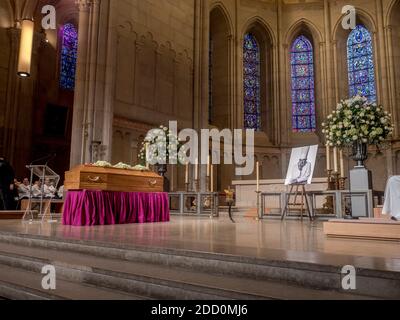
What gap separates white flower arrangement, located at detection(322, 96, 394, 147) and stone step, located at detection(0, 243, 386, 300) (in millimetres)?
5484

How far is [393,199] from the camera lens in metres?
4.69

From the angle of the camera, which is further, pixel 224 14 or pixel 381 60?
pixel 224 14

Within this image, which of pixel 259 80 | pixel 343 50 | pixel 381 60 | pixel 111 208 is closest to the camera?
pixel 111 208

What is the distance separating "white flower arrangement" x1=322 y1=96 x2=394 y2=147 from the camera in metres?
7.27

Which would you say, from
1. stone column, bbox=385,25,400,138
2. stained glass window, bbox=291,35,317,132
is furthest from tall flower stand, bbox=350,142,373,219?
stained glass window, bbox=291,35,317,132

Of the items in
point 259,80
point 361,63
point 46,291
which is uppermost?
point 361,63

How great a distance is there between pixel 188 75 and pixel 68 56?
7.02 metres

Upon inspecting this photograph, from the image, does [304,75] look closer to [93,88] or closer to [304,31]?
[304,31]

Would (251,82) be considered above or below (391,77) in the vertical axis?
above

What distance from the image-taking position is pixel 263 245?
362cm

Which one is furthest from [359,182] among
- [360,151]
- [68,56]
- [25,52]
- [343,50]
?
[68,56]

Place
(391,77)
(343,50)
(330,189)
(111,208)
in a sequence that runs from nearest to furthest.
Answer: (111,208) < (330,189) < (391,77) < (343,50)

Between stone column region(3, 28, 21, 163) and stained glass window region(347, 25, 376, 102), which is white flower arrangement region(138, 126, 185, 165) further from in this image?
stained glass window region(347, 25, 376, 102)
